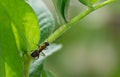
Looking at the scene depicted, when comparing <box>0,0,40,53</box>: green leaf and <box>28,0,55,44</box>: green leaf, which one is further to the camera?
<box>28,0,55,44</box>: green leaf

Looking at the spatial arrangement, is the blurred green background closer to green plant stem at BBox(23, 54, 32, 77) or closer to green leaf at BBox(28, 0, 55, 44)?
green leaf at BBox(28, 0, 55, 44)

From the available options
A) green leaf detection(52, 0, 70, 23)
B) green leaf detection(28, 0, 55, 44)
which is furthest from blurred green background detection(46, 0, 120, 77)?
green leaf detection(52, 0, 70, 23)

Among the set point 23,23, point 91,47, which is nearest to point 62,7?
point 23,23

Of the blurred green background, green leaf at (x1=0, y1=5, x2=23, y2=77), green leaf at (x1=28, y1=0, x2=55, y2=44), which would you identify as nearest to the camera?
green leaf at (x1=0, y1=5, x2=23, y2=77)

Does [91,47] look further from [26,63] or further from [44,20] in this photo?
[26,63]

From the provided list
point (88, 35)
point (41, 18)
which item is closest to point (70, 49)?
point (88, 35)

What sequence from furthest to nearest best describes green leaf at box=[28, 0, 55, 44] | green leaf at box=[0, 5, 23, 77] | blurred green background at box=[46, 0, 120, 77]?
1. blurred green background at box=[46, 0, 120, 77]
2. green leaf at box=[28, 0, 55, 44]
3. green leaf at box=[0, 5, 23, 77]

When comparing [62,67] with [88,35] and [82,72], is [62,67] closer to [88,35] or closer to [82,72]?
[88,35]
